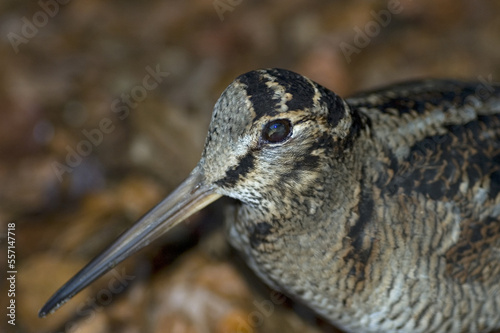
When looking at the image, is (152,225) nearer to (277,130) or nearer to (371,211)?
(277,130)

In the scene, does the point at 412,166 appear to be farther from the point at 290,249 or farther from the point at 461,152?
the point at 290,249

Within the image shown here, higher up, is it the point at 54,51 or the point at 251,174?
the point at 251,174

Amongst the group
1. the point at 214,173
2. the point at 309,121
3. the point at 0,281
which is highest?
the point at 309,121

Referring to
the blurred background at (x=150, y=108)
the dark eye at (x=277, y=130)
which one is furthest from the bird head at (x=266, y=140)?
the blurred background at (x=150, y=108)


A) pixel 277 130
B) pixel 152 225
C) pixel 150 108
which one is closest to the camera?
pixel 277 130

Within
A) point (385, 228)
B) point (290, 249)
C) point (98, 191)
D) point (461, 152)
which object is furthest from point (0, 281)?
point (461, 152)

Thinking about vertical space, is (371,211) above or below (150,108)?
above

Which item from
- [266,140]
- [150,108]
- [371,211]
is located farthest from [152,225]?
[150,108]

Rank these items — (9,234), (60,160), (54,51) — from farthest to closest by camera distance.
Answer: (54,51), (60,160), (9,234)
